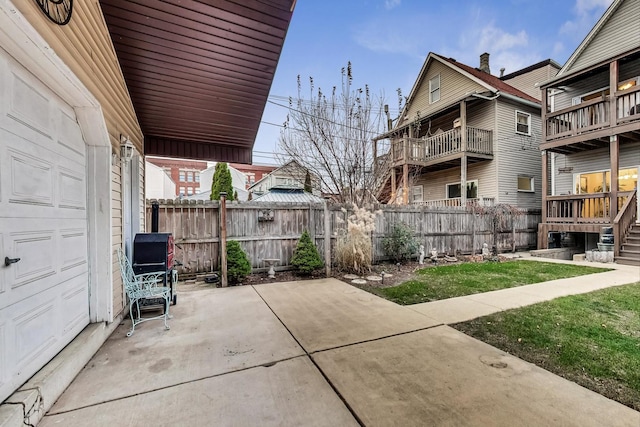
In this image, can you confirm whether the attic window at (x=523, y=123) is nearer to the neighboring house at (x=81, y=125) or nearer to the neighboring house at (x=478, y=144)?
Result: the neighboring house at (x=478, y=144)

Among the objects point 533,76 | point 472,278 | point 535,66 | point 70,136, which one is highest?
point 535,66

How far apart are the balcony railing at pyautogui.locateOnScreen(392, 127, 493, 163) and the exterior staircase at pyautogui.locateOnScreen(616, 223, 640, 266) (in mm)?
5288

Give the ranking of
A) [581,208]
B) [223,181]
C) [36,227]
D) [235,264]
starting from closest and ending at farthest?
[36,227] → [235,264] → [581,208] → [223,181]

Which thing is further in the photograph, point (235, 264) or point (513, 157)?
point (513, 157)

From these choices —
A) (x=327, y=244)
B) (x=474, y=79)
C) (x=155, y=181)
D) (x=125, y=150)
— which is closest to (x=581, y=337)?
(x=327, y=244)

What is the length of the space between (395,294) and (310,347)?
2336mm

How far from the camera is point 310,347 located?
112 inches

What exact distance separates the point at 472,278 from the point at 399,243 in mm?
2026

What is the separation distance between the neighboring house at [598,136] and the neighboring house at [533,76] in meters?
3.97

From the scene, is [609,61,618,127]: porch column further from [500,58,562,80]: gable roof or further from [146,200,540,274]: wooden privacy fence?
[500,58,562,80]: gable roof

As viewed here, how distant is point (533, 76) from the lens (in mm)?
14641

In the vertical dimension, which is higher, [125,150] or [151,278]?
[125,150]

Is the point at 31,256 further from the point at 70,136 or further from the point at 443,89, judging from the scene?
the point at 443,89

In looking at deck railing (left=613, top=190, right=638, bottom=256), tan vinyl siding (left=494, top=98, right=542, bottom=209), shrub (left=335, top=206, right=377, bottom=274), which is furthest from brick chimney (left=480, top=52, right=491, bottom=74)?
shrub (left=335, top=206, right=377, bottom=274)
